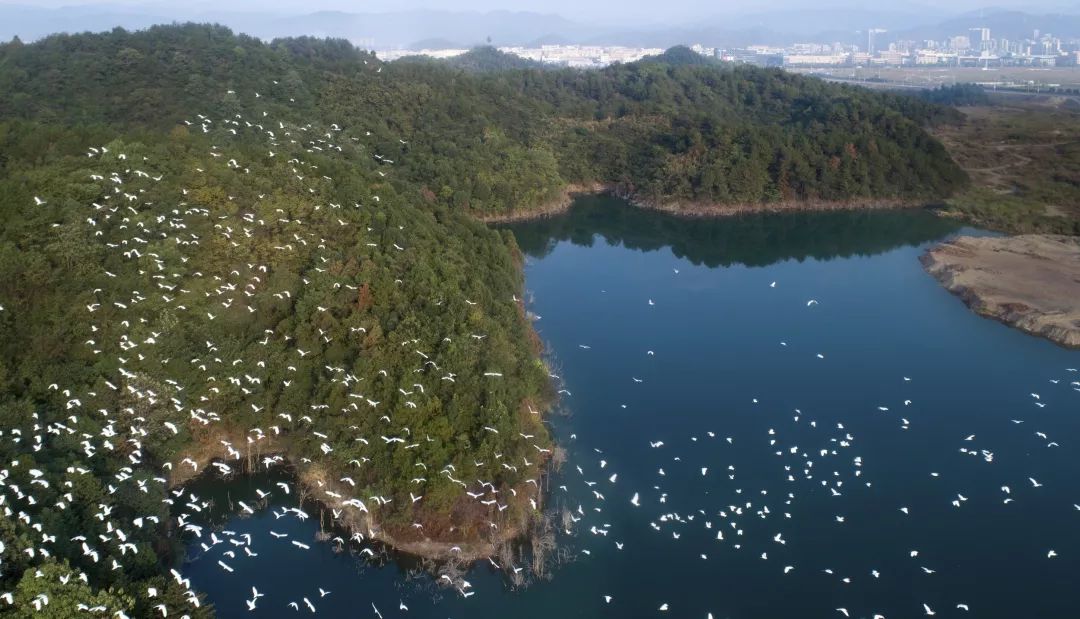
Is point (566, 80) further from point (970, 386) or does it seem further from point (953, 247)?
point (970, 386)

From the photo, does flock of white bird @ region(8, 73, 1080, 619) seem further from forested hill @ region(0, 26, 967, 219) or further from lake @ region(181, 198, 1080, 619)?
forested hill @ region(0, 26, 967, 219)

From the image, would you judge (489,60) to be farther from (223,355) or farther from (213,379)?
(213,379)

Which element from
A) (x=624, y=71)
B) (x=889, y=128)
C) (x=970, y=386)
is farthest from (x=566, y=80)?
(x=970, y=386)

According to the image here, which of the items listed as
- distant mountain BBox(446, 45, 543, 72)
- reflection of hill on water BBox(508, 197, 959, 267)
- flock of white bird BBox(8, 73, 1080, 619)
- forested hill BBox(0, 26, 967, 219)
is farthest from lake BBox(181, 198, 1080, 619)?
distant mountain BBox(446, 45, 543, 72)

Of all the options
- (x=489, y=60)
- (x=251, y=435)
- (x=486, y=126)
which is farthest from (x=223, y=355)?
(x=489, y=60)

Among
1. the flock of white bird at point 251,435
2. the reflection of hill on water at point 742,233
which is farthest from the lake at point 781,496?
the reflection of hill on water at point 742,233

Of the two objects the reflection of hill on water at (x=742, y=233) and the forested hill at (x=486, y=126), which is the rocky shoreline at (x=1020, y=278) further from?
the forested hill at (x=486, y=126)
